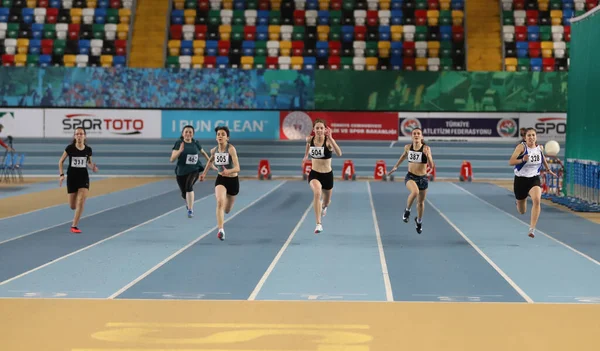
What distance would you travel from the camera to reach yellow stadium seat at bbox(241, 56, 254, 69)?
124ft

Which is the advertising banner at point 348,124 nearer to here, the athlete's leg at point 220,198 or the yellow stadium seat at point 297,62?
the yellow stadium seat at point 297,62

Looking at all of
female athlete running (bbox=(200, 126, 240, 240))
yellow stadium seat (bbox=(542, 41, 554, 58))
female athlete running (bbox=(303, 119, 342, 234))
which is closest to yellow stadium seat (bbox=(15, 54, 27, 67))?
yellow stadium seat (bbox=(542, 41, 554, 58))

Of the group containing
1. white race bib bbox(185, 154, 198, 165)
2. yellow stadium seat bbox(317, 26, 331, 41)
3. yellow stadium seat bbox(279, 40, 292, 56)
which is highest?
yellow stadium seat bbox(317, 26, 331, 41)

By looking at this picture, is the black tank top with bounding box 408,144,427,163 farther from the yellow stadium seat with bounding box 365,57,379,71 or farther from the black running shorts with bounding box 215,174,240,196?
the yellow stadium seat with bounding box 365,57,379,71

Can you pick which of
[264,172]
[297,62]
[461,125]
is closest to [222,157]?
[264,172]

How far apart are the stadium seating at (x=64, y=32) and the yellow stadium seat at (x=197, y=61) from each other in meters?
2.65

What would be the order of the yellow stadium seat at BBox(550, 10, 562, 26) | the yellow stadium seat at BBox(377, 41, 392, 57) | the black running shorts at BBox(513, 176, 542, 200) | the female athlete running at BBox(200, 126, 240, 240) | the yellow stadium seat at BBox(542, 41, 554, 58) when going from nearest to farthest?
the female athlete running at BBox(200, 126, 240, 240) < the black running shorts at BBox(513, 176, 542, 200) < the yellow stadium seat at BBox(542, 41, 554, 58) < the yellow stadium seat at BBox(377, 41, 392, 57) < the yellow stadium seat at BBox(550, 10, 562, 26)

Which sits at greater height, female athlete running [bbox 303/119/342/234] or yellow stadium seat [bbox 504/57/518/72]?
yellow stadium seat [bbox 504/57/518/72]

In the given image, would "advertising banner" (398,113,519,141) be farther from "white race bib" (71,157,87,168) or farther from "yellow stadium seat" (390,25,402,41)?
"white race bib" (71,157,87,168)

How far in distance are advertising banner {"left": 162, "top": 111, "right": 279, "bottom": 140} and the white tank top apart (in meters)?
20.9

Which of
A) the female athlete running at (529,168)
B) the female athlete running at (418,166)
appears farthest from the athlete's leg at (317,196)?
the female athlete running at (529,168)

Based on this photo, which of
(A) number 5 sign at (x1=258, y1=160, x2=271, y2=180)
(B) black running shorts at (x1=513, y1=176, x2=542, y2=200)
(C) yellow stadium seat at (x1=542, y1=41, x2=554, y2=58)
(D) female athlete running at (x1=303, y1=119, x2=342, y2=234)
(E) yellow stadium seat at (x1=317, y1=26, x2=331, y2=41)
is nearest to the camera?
(B) black running shorts at (x1=513, y1=176, x2=542, y2=200)

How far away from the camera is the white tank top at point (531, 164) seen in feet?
49.9

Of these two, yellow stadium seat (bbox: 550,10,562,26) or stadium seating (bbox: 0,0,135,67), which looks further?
yellow stadium seat (bbox: 550,10,562,26)
